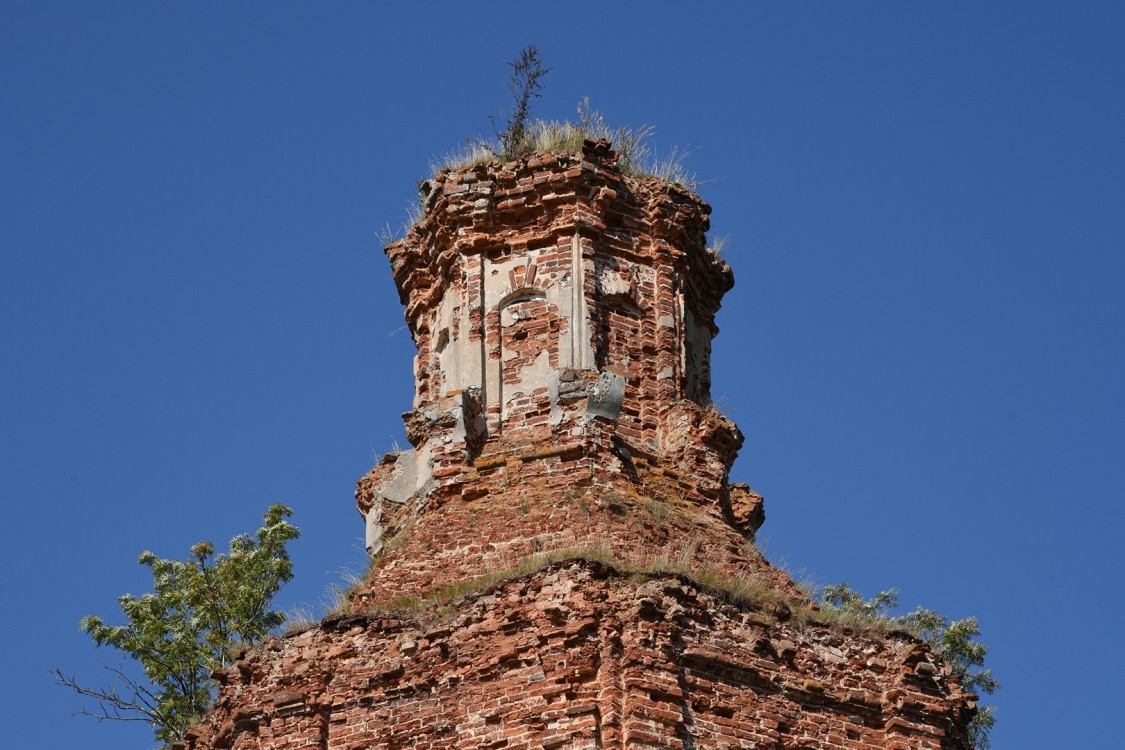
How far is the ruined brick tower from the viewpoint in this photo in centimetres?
1811

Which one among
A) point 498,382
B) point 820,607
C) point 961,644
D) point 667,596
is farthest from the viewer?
point 961,644

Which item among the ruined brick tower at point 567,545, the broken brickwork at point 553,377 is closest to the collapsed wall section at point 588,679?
the ruined brick tower at point 567,545

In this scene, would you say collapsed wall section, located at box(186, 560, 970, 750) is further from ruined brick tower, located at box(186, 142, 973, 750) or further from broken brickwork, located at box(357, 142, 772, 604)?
broken brickwork, located at box(357, 142, 772, 604)

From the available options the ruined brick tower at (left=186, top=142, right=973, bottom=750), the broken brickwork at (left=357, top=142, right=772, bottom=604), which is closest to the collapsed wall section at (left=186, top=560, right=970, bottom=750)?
the ruined brick tower at (left=186, top=142, right=973, bottom=750)

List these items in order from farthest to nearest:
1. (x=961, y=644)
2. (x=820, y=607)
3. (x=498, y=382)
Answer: (x=961, y=644) < (x=498, y=382) < (x=820, y=607)

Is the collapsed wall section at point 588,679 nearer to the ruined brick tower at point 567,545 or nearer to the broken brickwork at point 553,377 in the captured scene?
the ruined brick tower at point 567,545

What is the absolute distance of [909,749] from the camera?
61.1ft

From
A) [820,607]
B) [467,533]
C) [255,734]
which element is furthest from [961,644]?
[255,734]

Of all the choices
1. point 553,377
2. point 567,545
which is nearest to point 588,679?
point 567,545

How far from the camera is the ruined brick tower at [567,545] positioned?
59.4 feet

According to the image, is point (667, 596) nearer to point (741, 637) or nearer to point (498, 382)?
point (741, 637)

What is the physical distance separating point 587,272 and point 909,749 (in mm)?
5339

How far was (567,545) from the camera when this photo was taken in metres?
19.4

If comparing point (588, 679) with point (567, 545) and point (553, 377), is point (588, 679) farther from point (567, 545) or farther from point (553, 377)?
point (553, 377)
